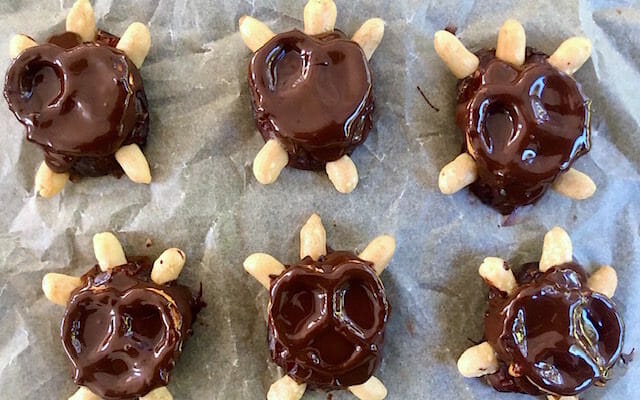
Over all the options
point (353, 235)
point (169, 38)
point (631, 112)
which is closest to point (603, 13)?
point (631, 112)

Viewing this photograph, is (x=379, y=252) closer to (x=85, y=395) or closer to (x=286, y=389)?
(x=286, y=389)

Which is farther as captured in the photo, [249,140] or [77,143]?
[249,140]

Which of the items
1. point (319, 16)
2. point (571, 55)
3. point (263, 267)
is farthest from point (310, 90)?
point (571, 55)

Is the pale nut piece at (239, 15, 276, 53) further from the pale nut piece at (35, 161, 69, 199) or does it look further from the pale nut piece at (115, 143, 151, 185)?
the pale nut piece at (35, 161, 69, 199)

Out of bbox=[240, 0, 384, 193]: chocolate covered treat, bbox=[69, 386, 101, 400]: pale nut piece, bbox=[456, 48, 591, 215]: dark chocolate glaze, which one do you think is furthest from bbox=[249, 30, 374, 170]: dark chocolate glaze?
bbox=[69, 386, 101, 400]: pale nut piece

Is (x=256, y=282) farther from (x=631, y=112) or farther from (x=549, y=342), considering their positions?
(x=631, y=112)

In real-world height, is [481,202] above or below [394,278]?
above
